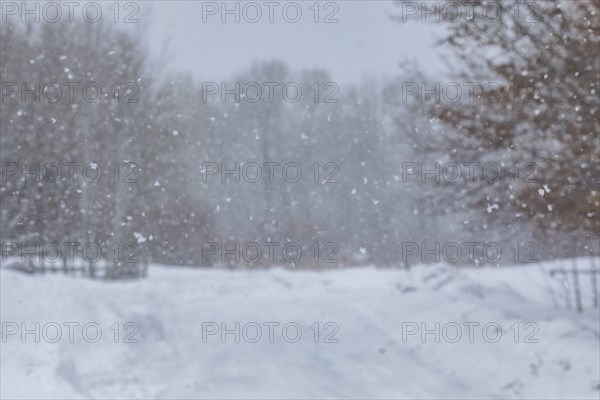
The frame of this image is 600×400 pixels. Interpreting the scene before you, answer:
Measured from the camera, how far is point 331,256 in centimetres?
2980

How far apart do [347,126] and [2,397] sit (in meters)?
31.1

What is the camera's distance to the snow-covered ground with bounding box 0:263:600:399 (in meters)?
8.85

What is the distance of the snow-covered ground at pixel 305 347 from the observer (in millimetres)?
8852

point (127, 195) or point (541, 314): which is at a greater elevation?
point (127, 195)

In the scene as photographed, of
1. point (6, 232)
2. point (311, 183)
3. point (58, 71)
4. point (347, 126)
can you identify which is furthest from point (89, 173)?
point (347, 126)

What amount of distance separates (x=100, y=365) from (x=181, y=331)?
3.05 m

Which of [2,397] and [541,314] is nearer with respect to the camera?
Result: [2,397]

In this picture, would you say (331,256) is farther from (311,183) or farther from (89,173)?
(89,173)

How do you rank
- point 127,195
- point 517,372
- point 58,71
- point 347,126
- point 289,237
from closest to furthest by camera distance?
point 517,372 → point 58,71 → point 127,195 → point 289,237 → point 347,126

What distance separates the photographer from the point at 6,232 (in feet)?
48.9

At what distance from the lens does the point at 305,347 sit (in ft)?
37.9

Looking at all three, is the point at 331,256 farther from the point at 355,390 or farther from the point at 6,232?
the point at 355,390

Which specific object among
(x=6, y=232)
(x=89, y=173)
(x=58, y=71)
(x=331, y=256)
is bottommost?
(x=331, y=256)

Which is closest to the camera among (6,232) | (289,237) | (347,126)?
(6,232)
